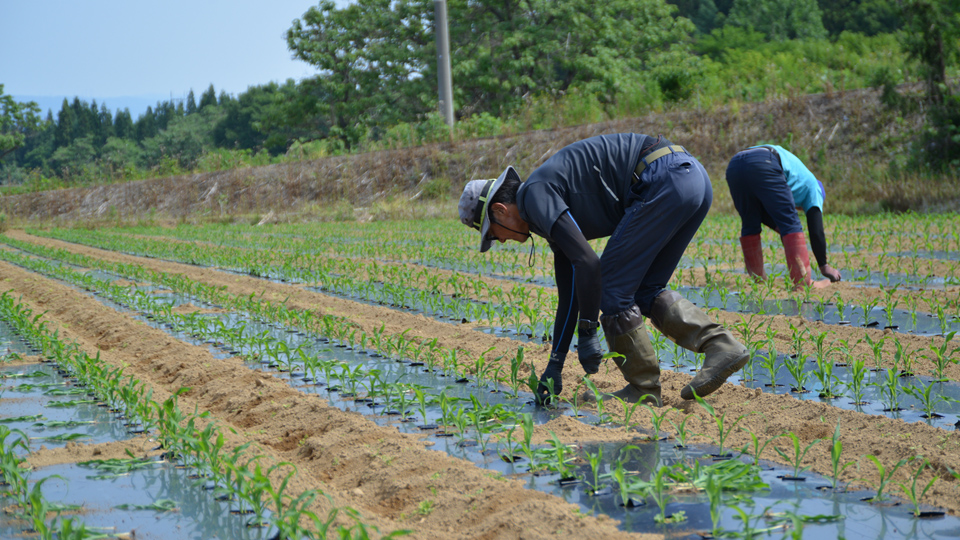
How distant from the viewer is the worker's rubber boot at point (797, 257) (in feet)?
19.2

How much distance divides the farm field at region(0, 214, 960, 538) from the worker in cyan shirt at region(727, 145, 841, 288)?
0.99 ft

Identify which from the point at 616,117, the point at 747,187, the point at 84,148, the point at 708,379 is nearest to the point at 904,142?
the point at 616,117

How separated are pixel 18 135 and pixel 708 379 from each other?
4782 cm

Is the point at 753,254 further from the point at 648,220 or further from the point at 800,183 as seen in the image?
the point at 648,220

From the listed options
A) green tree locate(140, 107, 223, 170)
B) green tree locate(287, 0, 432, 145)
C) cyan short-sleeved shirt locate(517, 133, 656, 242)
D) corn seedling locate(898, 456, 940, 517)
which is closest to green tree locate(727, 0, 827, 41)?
green tree locate(287, 0, 432, 145)

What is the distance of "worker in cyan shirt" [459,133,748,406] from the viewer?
10.6 ft

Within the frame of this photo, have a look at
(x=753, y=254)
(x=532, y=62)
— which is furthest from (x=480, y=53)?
(x=753, y=254)

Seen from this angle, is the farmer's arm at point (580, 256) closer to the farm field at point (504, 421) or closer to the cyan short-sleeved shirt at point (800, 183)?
the farm field at point (504, 421)

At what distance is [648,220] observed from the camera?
326 centimetres

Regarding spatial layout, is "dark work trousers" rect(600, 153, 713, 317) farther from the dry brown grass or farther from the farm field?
the dry brown grass

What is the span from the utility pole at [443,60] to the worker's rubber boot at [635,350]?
877 inches

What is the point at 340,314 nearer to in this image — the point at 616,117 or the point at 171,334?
the point at 171,334

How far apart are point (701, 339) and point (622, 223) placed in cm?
63

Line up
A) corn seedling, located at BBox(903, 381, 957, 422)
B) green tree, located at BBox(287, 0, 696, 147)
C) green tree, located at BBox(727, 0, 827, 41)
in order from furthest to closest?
green tree, located at BBox(727, 0, 827, 41) < green tree, located at BBox(287, 0, 696, 147) < corn seedling, located at BBox(903, 381, 957, 422)
